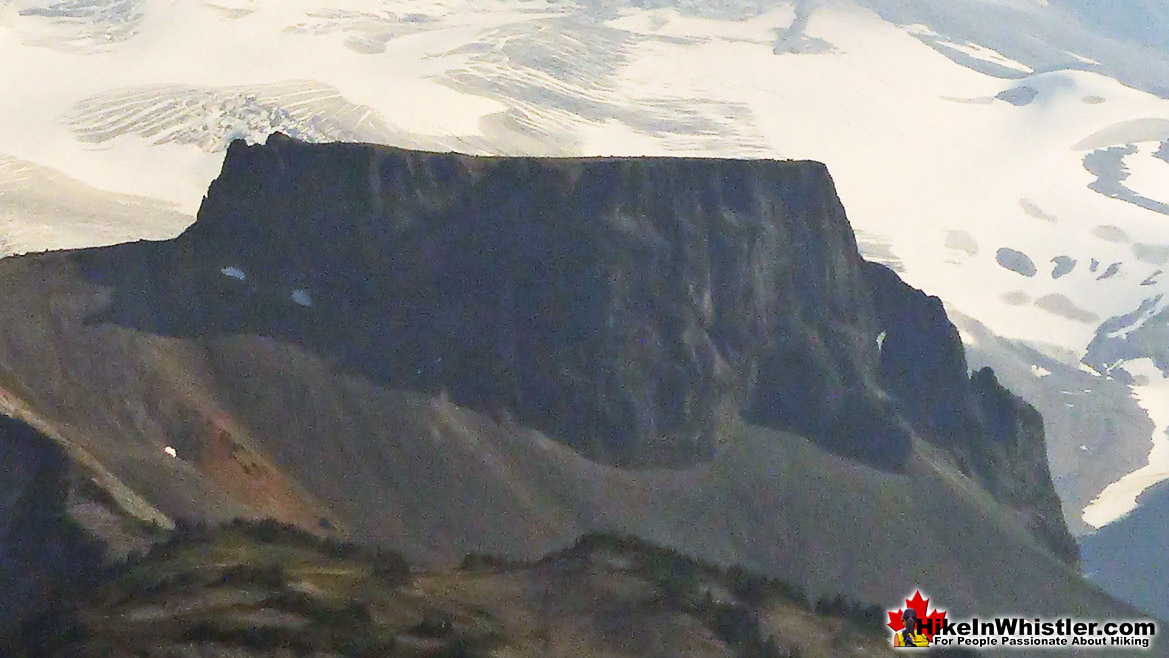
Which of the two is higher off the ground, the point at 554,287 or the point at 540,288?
the point at 554,287

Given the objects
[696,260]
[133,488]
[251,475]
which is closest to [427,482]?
[251,475]

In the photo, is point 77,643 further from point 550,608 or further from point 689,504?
point 689,504

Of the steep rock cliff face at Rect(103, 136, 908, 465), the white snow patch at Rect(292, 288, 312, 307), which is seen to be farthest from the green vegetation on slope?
the white snow patch at Rect(292, 288, 312, 307)

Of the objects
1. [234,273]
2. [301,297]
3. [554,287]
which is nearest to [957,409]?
[554,287]

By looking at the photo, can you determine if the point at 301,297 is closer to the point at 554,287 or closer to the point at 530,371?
the point at 530,371

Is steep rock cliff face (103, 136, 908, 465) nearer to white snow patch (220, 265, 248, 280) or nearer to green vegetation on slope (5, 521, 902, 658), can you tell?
white snow patch (220, 265, 248, 280)

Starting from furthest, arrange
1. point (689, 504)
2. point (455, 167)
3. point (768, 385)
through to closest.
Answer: point (768, 385), point (455, 167), point (689, 504)
